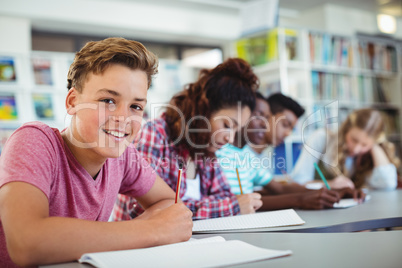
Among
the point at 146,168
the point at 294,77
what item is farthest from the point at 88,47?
the point at 294,77

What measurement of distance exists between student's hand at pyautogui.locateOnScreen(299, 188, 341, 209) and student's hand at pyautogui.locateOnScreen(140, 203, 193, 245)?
72 cm

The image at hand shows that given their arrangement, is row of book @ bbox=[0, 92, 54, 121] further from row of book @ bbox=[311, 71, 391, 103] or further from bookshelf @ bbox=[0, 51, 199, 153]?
row of book @ bbox=[311, 71, 391, 103]

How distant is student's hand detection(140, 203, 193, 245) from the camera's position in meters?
0.89

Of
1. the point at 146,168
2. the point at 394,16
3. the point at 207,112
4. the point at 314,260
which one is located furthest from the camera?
the point at 394,16

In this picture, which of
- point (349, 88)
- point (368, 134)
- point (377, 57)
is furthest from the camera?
point (377, 57)

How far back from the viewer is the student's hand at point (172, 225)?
888 mm

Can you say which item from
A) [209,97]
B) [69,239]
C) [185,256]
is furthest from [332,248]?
[209,97]

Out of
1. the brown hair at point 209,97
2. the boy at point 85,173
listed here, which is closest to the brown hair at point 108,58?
the boy at point 85,173

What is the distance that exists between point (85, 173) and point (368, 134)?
2.17m

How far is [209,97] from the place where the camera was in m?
1.69

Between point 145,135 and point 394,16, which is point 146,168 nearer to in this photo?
point 145,135

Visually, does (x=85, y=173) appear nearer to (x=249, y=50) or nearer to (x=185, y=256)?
(x=185, y=256)

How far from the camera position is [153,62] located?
1.09 meters

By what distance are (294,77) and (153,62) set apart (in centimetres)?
332
